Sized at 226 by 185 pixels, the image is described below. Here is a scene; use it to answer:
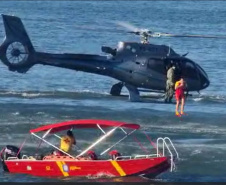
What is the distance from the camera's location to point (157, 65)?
1682 inches

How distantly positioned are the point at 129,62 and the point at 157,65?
1144mm

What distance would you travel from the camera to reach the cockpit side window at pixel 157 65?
42.6 meters

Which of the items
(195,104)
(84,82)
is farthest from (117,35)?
(195,104)

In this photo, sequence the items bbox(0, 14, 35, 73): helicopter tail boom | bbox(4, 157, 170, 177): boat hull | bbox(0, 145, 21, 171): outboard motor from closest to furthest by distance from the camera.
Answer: bbox(4, 157, 170, 177): boat hull
bbox(0, 145, 21, 171): outboard motor
bbox(0, 14, 35, 73): helicopter tail boom

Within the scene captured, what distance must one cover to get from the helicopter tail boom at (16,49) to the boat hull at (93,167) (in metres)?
12.0

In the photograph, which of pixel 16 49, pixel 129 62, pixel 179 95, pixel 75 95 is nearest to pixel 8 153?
pixel 179 95

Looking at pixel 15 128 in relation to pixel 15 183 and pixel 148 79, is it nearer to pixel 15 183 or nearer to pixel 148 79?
pixel 148 79

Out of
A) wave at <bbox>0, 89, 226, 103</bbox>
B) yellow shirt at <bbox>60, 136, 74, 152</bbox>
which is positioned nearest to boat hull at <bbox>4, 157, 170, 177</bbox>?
yellow shirt at <bbox>60, 136, 74, 152</bbox>

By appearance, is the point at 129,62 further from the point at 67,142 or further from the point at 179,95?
the point at 67,142

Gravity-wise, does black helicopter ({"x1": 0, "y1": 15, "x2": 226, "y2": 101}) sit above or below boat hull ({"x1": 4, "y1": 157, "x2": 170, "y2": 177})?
above

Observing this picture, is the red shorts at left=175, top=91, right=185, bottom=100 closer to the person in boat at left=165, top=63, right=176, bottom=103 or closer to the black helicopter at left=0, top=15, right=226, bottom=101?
the person in boat at left=165, top=63, right=176, bottom=103

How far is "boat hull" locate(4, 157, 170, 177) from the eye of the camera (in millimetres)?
31391

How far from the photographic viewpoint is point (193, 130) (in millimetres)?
40594

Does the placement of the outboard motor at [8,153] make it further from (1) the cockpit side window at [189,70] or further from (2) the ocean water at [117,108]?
(1) the cockpit side window at [189,70]
